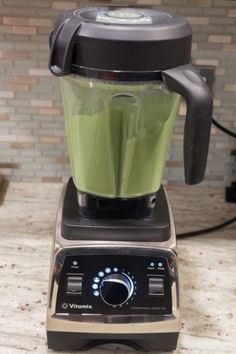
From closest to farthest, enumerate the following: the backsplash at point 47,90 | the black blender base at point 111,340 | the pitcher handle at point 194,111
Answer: the pitcher handle at point 194,111 → the black blender base at point 111,340 → the backsplash at point 47,90

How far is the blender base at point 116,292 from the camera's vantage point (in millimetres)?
616

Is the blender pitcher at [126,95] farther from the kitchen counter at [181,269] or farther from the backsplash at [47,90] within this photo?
the backsplash at [47,90]

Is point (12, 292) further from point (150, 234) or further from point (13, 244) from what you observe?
point (150, 234)

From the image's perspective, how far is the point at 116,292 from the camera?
613 millimetres

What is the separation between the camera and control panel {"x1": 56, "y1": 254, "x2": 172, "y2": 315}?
62 centimetres

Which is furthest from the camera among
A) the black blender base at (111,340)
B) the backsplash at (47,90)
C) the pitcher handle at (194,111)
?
the backsplash at (47,90)

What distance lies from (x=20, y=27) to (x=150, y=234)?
506 millimetres

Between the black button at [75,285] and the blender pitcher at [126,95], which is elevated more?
the blender pitcher at [126,95]

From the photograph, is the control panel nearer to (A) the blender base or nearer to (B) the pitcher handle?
(A) the blender base

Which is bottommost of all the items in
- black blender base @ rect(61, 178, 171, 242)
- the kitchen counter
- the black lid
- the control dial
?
the kitchen counter

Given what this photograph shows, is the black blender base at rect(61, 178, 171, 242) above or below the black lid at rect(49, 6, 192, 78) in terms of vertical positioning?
below

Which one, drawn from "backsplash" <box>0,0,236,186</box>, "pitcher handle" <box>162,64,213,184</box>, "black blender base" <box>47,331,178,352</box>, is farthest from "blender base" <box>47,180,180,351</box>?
"backsplash" <box>0,0,236,186</box>

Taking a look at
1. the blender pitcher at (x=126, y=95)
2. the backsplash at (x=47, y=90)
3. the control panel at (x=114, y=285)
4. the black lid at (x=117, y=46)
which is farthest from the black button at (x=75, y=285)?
the backsplash at (x=47, y=90)

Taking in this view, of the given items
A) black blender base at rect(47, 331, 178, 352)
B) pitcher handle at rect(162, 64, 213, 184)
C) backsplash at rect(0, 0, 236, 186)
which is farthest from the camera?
backsplash at rect(0, 0, 236, 186)
